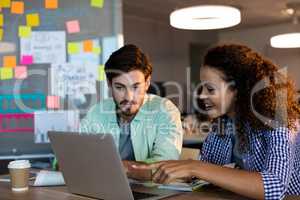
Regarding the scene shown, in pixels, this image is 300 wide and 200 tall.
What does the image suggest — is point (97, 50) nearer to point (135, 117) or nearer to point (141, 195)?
point (135, 117)

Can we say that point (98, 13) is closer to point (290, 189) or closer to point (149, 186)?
point (149, 186)

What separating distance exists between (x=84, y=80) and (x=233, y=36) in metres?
4.75

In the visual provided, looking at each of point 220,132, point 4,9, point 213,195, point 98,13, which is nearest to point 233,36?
point 98,13

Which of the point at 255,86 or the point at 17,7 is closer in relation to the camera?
the point at 255,86

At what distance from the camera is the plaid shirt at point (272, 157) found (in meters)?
1.11

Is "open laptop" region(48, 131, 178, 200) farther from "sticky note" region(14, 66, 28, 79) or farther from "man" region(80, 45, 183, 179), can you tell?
"sticky note" region(14, 66, 28, 79)

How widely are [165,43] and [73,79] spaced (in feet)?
12.6

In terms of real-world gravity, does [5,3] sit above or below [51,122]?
above

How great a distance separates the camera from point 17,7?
2.48 metres

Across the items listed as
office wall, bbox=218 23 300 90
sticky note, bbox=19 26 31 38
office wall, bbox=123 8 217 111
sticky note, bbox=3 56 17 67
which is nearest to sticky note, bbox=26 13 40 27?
sticky note, bbox=19 26 31 38

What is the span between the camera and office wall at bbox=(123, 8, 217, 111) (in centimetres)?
577

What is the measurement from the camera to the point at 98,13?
265 centimetres

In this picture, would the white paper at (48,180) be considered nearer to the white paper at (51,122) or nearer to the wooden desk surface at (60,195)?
the wooden desk surface at (60,195)

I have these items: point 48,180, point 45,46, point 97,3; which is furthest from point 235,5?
point 48,180
